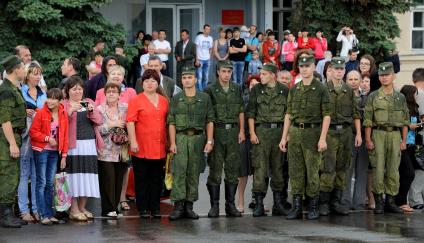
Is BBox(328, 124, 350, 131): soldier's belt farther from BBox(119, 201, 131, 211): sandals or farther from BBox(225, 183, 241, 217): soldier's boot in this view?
BBox(119, 201, 131, 211): sandals

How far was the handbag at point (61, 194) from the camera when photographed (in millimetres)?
11914

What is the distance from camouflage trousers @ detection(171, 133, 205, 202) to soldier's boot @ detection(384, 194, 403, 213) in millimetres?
2741

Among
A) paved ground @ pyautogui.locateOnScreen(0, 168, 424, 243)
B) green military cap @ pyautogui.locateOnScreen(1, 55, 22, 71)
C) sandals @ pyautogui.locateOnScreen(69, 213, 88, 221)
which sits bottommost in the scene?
paved ground @ pyautogui.locateOnScreen(0, 168, 424, 243)

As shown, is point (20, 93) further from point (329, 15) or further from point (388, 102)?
point (329, 15)

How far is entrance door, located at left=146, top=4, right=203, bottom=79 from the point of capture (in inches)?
1048

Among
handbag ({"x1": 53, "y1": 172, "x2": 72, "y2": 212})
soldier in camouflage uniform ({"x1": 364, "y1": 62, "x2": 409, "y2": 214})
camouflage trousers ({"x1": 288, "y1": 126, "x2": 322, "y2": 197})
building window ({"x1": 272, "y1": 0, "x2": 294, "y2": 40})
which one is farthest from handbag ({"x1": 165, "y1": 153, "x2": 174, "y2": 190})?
building window ({"x1": 272, "y1": 0, "x2": 294, "y2": 40})

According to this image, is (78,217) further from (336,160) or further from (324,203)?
(336,160)

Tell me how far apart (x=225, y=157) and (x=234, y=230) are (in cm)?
146

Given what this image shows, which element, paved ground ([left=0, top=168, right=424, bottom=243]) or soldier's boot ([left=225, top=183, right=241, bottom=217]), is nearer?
paved ground ([left=0, top=168, right=424, bottom=243])

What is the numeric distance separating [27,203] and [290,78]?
4087mm

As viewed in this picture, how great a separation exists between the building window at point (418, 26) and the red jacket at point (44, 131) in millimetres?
19125

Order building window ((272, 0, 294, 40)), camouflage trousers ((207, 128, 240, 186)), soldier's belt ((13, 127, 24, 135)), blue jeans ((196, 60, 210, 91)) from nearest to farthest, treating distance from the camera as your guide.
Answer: soldier's belt ((13, 127, 24, 135)), camouflage trousers ((207, 128, 240, 186)), blue jeans ((196, 60, 210, 91)), building window ((272, 0, 294, 40))

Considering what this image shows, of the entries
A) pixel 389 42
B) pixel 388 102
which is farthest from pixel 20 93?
pixel 389 42

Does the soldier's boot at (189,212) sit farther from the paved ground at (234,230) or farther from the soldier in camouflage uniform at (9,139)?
the soldier in camouflage uniform at (9,139)
